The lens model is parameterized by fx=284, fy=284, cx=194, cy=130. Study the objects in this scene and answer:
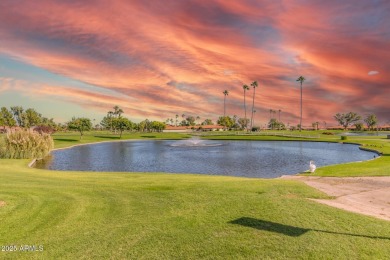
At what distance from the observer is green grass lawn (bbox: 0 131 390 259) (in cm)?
754

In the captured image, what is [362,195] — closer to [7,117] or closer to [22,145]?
[22,145]

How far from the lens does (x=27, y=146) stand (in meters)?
44.6

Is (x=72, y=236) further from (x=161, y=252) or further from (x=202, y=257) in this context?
(x=202, y=257)

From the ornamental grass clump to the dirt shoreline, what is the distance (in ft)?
142

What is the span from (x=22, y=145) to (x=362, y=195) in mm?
45907

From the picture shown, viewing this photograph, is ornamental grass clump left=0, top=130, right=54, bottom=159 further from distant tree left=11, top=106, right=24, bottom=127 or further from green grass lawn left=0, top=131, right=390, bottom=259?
distant tree left=11, top=106, right=24, bottom=127

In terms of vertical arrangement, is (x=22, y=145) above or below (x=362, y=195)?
above

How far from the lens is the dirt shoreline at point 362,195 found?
1163 centimetres

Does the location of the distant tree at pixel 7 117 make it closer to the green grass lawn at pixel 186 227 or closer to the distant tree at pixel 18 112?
the distant tree at pixel 18 112

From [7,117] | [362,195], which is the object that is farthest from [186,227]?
[7,117]

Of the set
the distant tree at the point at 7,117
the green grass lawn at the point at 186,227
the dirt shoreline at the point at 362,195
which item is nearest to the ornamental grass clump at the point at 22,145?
the green grass lawn at the point at 186,227

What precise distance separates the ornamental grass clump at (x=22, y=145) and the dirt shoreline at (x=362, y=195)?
1702 inches

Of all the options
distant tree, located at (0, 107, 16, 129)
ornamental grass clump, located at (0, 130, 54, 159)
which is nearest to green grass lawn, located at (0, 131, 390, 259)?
ornamental grass clump, located at (0, 130, 54, 159)

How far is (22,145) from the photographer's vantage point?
43906 mm
